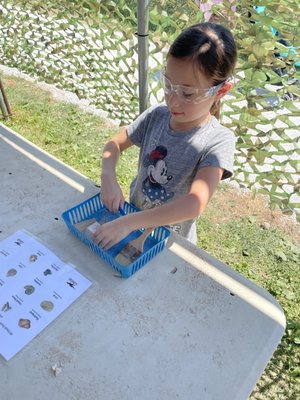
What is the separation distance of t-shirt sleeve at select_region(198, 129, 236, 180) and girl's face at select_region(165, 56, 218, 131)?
11 centimetres

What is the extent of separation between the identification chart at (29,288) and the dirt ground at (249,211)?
1646 millimetres

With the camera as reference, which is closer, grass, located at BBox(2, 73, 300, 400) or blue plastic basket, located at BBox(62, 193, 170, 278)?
blue plastic basket, located at BBox(62, 193, 170, 278)

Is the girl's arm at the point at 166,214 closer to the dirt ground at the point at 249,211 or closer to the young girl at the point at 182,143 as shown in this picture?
the young girl at the point at 182,143

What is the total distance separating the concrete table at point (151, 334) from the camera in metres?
0.79

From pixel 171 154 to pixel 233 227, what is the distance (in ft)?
4.45

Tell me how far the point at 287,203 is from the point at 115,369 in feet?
4.08

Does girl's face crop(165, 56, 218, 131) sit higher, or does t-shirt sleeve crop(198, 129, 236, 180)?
girl's face crop(165, 56, 218, 131)

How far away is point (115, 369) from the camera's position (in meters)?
0.81

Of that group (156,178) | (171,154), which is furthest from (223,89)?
(156,178)

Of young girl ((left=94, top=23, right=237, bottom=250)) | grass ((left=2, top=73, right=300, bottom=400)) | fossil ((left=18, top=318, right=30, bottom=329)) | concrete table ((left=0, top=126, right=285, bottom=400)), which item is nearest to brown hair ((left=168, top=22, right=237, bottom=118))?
young girl ((left=94, top=23, right=237, bottom=250))

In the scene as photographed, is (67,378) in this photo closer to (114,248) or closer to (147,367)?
(147,367)

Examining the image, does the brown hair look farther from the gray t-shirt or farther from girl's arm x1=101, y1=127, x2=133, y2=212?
girl's arm x1=101, y1=127, x2=133, y2=212

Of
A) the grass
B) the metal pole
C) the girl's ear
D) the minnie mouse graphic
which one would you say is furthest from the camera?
the grass

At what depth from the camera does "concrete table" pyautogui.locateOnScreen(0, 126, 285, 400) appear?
786 mm
